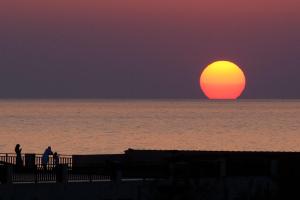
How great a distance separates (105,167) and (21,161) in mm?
7412

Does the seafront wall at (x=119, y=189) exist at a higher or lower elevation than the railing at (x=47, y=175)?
lower

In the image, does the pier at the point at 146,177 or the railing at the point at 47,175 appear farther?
the railing at the point at 47,175

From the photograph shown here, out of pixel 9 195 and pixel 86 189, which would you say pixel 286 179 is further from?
pixel 9 195

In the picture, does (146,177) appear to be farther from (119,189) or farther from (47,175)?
(47,175)

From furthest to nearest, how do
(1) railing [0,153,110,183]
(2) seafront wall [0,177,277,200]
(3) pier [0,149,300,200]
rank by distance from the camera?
(1) railing [0,153,110,183], (3) pier [0,149,300,200], (2) seafront wall [0,177,277,200]

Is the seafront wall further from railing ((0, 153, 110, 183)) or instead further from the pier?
railing ((0, 153, 110, 183))

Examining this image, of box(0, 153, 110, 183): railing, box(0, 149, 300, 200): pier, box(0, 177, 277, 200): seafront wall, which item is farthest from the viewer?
box(0, 153, 110, 183): railing

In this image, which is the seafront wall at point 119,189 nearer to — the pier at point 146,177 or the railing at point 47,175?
the pier at point 146,177

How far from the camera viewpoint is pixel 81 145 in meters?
148

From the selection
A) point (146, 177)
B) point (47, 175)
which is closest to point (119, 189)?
point (146, 177)

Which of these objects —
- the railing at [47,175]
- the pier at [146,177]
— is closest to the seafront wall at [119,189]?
the pier at [146,177]

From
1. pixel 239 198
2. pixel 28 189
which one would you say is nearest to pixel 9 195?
pixel 28 189

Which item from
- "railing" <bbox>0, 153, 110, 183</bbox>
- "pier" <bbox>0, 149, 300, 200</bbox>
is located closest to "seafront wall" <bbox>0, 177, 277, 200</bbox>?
"pier" <bbox>0, 149, 300, 200</bbox>

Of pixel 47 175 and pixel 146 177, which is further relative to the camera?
pixel 146 177
